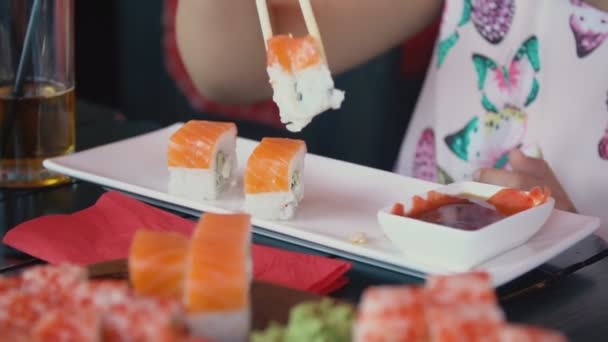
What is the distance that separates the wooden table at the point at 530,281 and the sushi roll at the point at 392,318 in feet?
0.68

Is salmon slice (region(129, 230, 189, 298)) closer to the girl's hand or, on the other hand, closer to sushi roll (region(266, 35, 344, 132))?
sushi roll (region(266, 35, 344, 132))

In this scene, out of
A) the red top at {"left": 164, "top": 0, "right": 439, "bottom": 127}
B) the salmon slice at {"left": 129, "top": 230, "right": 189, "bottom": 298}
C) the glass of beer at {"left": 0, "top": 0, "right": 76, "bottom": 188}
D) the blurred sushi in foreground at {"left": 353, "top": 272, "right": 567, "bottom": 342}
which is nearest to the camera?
the blurred sushi in foreground at {"left": 353, "top": 272, "right": 567, "bottom": 342}

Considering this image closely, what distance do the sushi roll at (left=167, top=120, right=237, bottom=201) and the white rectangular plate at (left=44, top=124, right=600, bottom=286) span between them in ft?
0.06

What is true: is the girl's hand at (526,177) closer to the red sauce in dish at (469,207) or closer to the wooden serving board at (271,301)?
the red sauce in dish at (469,207)

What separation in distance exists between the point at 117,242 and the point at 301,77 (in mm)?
263

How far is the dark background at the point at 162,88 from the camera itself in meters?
3.07

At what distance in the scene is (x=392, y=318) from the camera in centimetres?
64

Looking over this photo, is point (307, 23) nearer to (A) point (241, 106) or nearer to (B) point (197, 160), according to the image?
(B) point (197, 160)

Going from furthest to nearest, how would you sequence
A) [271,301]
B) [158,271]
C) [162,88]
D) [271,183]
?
1. [162,88]
2. [271,183]
3. [271,301]
4. [158,271]

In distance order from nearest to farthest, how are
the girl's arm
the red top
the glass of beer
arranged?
the glass of beer < the girl's arm < the red top

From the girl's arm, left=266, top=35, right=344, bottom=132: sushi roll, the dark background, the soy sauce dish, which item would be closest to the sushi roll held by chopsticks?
left=266, top=35, right=344, bottom=132: sushi roll

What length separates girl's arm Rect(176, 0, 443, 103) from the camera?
1771 millimetres

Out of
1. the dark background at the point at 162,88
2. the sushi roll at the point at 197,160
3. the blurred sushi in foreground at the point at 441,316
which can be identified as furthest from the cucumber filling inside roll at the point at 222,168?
the dark background at the point at 162,88

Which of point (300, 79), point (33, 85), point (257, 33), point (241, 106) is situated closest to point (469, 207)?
point (300, 79)
